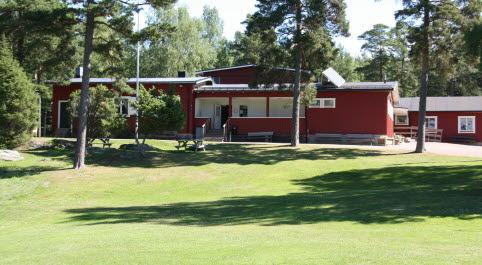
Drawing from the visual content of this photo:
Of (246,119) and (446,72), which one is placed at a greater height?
(446,72)

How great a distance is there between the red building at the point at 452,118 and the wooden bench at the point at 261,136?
A: 15.9 meters

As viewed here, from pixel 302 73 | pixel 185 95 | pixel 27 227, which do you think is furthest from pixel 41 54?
pixel 27 227

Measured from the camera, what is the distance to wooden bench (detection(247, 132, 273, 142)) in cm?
3694

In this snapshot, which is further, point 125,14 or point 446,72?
point 446,72

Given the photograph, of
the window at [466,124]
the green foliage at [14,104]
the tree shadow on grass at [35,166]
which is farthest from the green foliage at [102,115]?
the window at [466,124]

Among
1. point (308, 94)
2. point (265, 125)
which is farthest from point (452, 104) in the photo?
point (308, 94)

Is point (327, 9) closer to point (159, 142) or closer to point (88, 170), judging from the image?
point (159, 142)

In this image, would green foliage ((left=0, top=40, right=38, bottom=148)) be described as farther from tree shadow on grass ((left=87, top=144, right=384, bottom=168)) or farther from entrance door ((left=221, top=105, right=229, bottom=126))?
entrance door ((left=221, top=105, right=229, bottom=126))

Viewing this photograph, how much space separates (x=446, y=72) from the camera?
29.4 meters

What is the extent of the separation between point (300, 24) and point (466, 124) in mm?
22977

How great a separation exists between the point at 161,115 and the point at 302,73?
32.9ft

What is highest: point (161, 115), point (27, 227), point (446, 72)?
point (446, 72)

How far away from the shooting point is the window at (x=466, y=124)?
151 feet

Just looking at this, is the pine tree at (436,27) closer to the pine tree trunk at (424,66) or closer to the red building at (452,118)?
the pine tree trunk at (424,66)
